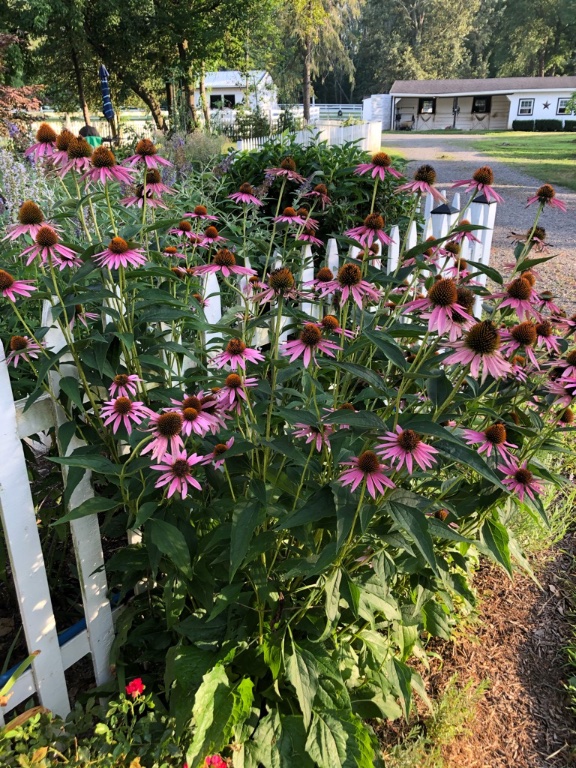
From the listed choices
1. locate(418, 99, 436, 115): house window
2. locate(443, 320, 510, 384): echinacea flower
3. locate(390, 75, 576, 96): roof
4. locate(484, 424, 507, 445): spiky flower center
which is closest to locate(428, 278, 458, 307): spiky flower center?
locate(443, 320, 510, 384): echinacea flower

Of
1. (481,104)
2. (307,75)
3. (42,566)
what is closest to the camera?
(42,566)

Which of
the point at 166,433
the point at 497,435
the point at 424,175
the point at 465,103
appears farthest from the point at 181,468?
the point at 465,103

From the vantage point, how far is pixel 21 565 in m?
1.60

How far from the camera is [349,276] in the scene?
145cm

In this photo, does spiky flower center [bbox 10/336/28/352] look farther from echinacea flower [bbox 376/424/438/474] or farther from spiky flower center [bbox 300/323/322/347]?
echinacea flower [bbox 376/424/438/474]

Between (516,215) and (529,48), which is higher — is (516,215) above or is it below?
below

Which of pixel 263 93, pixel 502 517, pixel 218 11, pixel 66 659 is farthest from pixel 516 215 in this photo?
pixel 263 93

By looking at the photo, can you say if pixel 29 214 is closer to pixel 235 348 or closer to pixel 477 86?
pixel 235 348

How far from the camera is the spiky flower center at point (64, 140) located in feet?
4.96

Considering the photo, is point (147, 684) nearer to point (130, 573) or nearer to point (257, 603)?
point (130, 573)

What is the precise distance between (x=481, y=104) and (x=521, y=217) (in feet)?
133

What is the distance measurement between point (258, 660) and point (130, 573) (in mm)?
459

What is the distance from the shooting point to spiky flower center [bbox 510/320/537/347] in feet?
4.62

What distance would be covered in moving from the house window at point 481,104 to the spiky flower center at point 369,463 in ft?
166
